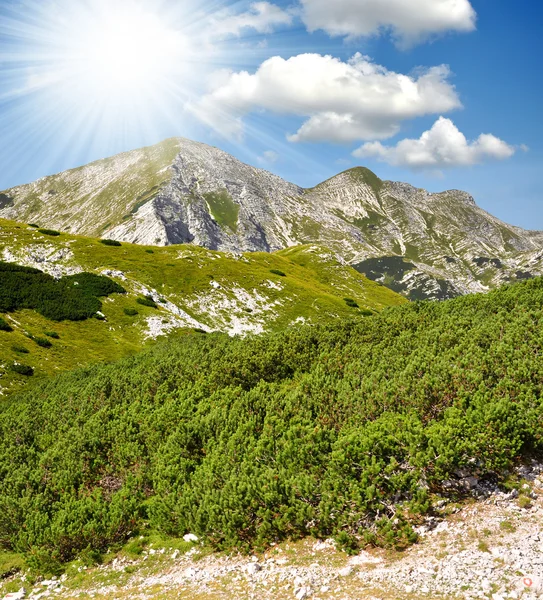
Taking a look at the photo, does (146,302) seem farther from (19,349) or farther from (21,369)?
(21,369)

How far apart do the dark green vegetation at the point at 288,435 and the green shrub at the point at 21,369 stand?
542 inches

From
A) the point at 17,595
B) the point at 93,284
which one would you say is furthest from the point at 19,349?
the point at 17,595

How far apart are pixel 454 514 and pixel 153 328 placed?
49.4 meters

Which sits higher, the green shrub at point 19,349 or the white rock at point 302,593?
the green shrub at point 19,349

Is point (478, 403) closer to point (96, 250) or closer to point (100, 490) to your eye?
point (100, 490)

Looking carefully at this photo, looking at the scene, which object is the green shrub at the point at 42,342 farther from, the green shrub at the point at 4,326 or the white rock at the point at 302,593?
the white rock at the point at 302,593

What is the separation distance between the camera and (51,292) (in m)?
55.0

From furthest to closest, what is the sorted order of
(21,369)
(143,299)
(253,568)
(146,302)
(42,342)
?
(143,299) < (146,302) < (42,342) < (21,369) < (253,568)

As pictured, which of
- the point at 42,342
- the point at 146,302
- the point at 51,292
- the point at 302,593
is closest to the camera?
the point at 302,593

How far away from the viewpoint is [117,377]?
80.9 ft

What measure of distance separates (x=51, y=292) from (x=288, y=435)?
2039 inches

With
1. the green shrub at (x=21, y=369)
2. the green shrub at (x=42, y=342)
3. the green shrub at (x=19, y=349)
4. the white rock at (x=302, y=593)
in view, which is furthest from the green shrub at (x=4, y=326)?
the white rock at (x=302, y=593)

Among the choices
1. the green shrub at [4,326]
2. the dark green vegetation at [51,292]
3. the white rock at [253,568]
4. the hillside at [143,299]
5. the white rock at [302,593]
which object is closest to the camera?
the white rock at [302,593]

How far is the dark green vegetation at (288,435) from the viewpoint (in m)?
11.2
